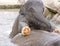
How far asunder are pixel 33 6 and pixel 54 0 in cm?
502

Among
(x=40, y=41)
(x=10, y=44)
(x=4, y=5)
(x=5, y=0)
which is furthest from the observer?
(x=5, y=0)

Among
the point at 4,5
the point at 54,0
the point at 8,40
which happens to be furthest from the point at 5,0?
the point at 8,40

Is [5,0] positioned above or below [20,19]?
below

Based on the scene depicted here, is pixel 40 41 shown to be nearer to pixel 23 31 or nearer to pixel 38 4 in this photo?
pixel 23 31

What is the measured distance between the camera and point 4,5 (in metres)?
12.2

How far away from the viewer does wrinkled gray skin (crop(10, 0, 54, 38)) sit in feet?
15.0

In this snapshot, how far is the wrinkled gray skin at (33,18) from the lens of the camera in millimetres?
4587

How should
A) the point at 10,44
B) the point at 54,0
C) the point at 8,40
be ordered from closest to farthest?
the point at 10,44 < the point at 8,40 < the point at 54,0

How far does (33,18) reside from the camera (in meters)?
4.62

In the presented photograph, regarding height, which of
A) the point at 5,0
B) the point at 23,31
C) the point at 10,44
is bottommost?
the point at 5,0

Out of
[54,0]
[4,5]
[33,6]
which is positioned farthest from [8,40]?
[4,5]

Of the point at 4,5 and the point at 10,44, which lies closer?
the point at 10,44

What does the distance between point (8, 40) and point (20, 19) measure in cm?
40

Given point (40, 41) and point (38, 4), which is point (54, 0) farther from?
point (40, 41)
